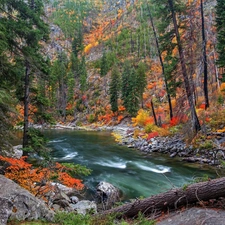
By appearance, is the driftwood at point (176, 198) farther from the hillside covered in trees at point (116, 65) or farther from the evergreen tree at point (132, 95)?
the evergreen tree at point (132, 95)

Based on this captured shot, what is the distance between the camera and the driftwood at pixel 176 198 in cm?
496

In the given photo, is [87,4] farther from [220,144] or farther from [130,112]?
[220,144]

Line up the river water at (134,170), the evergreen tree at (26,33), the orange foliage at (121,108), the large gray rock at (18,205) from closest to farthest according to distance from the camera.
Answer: the large gray rock at (18,205) < the evergreen tree at (26,33) < the river water at (134,170) < the orange foliage at (121,108)

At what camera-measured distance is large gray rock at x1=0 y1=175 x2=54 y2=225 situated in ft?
15.3

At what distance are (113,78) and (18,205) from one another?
45470mm

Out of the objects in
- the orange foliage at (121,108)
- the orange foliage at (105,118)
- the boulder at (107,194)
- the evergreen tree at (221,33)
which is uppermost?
the evergreen tree at (221,33)

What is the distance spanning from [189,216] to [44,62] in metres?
10.0

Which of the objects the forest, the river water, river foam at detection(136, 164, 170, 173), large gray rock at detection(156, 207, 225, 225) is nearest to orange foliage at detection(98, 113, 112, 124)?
the forest

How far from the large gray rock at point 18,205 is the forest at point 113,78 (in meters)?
2.63

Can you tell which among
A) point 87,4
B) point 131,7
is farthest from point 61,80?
point 87,4

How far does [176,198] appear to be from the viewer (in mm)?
5375

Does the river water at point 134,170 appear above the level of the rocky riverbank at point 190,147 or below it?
below

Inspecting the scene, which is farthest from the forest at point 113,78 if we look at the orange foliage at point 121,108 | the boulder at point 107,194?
the boulder at point 107,194

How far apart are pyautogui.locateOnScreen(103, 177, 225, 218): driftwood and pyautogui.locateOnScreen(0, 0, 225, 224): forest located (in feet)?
0.59
